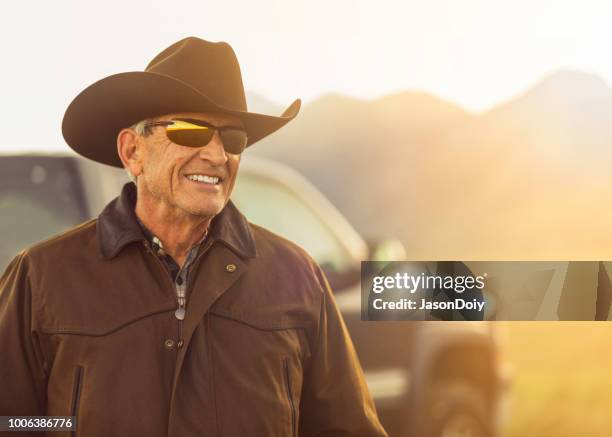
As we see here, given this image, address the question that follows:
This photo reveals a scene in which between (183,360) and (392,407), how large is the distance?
3.29 ft

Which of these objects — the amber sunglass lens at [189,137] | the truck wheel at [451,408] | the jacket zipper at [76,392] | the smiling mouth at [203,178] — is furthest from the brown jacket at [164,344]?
the truck wheel at [451,408]

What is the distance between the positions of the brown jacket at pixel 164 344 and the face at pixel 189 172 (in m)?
0.10

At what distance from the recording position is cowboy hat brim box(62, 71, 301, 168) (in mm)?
2242

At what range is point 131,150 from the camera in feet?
7.89

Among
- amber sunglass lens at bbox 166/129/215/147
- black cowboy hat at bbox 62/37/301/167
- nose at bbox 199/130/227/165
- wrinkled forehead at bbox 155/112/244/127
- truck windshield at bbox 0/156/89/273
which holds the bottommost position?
truck windshield at bbox 0/156/89/273

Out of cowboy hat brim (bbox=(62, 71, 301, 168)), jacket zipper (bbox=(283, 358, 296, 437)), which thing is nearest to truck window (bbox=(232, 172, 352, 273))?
cowboy hat brim (bbox=(62, 71, 301, 168))

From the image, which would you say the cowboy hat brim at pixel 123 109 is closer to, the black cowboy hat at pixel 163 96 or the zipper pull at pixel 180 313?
the black cowboy hat at pixel 163 96

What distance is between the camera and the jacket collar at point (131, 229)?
2260 mm

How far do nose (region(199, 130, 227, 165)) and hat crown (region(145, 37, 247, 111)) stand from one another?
0.12 m

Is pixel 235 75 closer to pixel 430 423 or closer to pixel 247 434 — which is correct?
pixel 247 434

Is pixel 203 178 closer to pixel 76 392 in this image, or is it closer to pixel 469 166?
pixel 76 392

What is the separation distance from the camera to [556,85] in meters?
2.95

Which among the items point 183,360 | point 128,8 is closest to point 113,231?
point 183,360

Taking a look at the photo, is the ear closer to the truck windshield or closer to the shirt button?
the truck windshield
